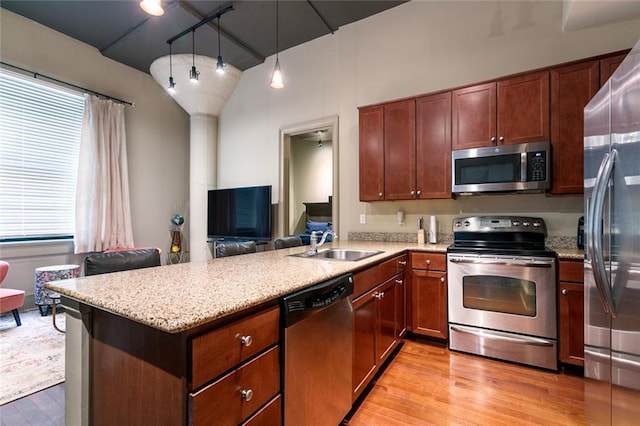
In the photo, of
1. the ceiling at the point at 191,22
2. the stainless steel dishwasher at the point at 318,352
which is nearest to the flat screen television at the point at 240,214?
the ceiling at the point at 191,22

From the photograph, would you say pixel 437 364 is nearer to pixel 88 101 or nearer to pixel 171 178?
pixel 171 178

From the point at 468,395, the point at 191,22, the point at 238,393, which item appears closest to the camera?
the point at 238,393

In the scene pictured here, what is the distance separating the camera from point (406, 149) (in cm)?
313

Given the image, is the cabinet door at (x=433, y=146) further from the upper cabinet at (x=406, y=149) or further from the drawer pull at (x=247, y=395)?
the drawer pull at (x=247, y=395)

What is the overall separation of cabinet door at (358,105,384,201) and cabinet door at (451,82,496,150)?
28.7 inches

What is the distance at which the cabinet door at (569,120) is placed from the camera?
→ 2.38m

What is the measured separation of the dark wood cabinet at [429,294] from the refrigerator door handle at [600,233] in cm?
134

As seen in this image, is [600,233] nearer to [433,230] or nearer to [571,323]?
[571,323]

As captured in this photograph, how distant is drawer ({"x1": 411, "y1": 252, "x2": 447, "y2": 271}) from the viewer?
2.69 metres

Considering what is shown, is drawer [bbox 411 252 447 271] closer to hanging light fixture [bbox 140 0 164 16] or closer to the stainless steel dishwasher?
the stainless steel dishwasher

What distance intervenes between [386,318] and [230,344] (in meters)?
1.56

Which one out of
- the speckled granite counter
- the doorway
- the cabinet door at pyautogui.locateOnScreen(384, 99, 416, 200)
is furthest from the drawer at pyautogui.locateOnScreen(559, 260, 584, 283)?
the doorway

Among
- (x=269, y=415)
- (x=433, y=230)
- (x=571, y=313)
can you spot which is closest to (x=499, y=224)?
(x=433, y=230)

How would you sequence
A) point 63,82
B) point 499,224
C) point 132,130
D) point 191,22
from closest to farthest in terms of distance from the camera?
point 499,224, point 191,22, point 63,82, point 132,130
